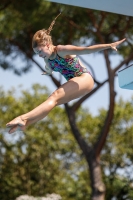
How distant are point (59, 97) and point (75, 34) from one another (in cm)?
1213

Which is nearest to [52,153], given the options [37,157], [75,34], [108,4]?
[37,157]

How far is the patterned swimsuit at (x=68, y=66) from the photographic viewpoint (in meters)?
4.84

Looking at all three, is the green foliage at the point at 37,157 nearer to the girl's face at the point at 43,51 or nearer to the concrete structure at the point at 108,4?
the concrete structure at the point at 108,4

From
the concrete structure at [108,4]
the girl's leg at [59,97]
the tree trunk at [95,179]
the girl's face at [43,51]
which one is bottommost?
→ the girl's leg at [59,97]

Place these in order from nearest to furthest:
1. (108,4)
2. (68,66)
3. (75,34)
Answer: (68,66), (108,4), (75,34)

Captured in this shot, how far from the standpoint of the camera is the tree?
1463cm

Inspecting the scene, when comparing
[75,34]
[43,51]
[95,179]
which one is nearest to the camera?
[43,51]

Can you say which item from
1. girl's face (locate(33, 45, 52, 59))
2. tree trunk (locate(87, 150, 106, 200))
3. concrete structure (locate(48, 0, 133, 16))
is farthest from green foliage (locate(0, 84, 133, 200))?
girl's face (locate(33, 45, 52, 59))

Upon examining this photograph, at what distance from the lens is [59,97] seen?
4.67 meters

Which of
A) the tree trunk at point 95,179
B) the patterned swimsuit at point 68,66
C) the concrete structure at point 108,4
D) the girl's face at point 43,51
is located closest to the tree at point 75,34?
the tree trunk at point 95,179

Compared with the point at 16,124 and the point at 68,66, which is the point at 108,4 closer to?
the point at 68,66

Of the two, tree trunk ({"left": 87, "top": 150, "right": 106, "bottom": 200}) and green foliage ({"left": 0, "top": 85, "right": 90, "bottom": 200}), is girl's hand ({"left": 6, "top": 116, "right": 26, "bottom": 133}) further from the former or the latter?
green foliage ({"left": 0, "top": 85, "right": 90, "bottom": 200})

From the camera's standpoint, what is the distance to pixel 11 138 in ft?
69.7

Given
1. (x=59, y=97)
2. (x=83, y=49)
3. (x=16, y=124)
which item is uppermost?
(x=83, y=49)
